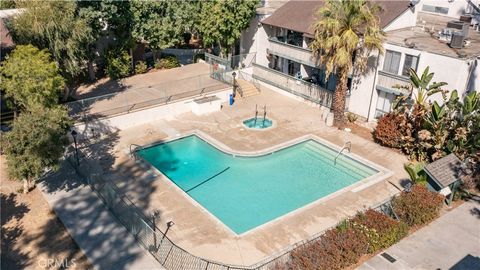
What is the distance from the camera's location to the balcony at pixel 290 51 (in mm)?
34562

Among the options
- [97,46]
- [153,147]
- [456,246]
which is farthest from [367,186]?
[97,46]

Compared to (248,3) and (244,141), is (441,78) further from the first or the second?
(248,3)

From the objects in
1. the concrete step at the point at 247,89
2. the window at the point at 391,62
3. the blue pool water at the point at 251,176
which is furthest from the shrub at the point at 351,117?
the concrete step at the point at 247,89

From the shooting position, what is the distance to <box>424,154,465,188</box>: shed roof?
20.8m

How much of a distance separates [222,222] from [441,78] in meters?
17.1

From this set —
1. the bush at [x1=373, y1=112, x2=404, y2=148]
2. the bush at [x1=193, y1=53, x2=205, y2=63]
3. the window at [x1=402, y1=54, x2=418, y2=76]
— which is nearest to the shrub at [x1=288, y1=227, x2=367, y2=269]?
the bush at [x1=373, y1=112, x2=404, y2=148]

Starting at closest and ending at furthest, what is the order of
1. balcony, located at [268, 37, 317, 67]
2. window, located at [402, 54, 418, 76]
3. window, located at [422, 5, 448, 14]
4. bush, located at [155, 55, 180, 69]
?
1. window, located at [402, 54, 418, 76]
2. balcony, located at [268, 37, 317, 67]
3. window, located at [422, 5, 448, 14]
4. bush, located at [155, 55, 180, 69]

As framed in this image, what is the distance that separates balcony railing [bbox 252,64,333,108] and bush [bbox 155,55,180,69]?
792 cm

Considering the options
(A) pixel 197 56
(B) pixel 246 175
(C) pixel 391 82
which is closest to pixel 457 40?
(C) pixel 391 82

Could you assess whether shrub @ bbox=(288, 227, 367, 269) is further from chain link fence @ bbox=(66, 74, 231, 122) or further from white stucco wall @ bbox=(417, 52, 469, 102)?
chain link fence @ bbox=(66, 74, 231, 122)

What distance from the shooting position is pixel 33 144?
64.0 feet

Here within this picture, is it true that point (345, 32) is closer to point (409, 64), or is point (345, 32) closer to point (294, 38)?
point (409, 64)

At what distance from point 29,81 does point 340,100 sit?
2021 cm

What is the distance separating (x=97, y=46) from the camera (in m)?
36.5
